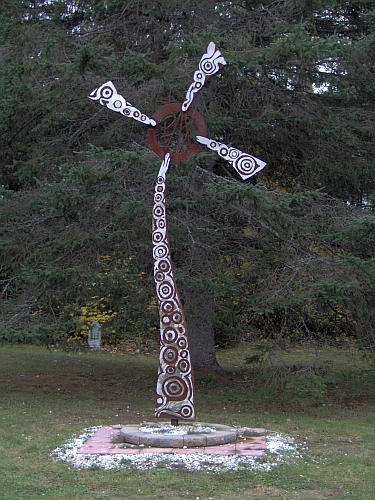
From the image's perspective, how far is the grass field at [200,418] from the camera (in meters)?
5.59

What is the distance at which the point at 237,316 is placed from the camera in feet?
33.6

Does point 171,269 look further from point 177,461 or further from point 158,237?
point 177,461

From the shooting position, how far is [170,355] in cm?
720

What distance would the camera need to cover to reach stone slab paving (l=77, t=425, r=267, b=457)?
6.47 meters

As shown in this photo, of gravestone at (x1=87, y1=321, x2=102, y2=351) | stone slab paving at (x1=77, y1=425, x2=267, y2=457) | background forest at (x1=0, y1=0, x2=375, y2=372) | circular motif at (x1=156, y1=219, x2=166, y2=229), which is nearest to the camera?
stone slab paving at (x1=77, y1=425, x2=267, y2=457)

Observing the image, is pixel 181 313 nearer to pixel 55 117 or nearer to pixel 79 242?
pixel 79 242

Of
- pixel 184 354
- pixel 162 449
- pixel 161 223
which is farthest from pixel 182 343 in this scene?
pixel 161 223

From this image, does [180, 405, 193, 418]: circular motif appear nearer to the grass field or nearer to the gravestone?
the grass field

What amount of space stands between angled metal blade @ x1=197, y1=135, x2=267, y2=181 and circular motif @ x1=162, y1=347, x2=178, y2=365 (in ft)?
6.24

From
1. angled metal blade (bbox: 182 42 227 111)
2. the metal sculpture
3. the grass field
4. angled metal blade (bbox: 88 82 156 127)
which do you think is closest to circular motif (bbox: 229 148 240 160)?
the metal sculpture

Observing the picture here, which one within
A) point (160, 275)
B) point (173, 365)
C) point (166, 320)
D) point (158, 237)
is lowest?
point (173, 365)

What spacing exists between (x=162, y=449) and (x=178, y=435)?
0.33 meters

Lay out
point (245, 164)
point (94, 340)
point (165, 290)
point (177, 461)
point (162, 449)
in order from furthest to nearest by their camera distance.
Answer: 1. point (94, 340)
2. point (245, 164)
3. point (165, 290)
4. point (162, 449)
5. point (177, 461)

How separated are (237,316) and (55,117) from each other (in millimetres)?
3879
